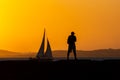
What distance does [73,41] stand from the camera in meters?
33.0

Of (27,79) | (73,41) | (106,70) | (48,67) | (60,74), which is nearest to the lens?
(27,79)

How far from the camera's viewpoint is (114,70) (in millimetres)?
25984

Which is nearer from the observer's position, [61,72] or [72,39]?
[61,72]

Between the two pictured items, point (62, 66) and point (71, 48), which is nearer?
point (62, 66)

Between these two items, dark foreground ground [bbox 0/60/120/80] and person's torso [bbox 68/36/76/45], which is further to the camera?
person's torso [bbox 68/36/76/45]

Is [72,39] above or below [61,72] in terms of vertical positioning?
above

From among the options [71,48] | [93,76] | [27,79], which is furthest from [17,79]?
[71,48]

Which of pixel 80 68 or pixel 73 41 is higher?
pixel 73 41

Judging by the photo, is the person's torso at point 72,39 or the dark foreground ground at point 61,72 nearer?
the dark foreground ground at point 61,72

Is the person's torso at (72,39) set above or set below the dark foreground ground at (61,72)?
above

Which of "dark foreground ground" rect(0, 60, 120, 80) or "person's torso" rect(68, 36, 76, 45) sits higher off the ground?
"person's torso" rect(68, 36, 76, 45)

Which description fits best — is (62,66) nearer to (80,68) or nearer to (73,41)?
(80,68)

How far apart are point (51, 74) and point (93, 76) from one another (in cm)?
244

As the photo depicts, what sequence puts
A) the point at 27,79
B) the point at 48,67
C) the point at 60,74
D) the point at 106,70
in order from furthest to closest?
the point at 48,67, the point at 106,70, the point at 60,74, the point at 27,79
